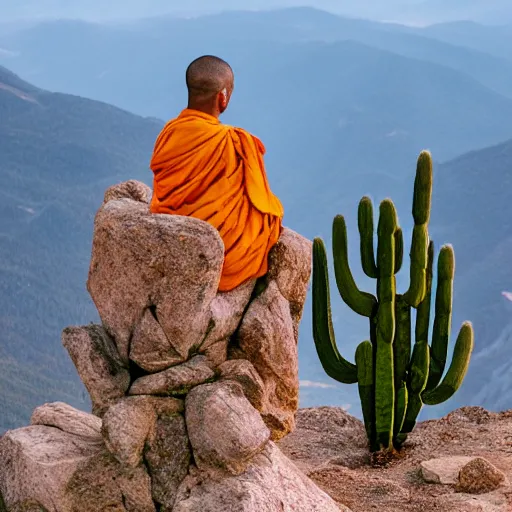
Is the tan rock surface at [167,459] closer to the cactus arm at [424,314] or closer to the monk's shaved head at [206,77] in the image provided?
Result: the monk's shaved head at [206,77]

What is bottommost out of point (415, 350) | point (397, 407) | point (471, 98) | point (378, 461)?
point (378, 461)

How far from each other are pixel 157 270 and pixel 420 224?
11.5 feet

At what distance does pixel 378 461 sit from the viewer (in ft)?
30.1

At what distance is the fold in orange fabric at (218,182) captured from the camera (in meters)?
5.97

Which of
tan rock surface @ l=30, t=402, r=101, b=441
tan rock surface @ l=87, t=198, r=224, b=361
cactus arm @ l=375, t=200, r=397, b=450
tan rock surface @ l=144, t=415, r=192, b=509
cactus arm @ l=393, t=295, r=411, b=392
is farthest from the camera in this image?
cactus arm @ l=393, t=295, r=411, b=392

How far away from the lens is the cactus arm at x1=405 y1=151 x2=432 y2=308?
8.45 metres

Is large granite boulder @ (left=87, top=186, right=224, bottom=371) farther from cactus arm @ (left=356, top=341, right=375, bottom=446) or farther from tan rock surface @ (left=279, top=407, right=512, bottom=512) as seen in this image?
cactus arm @ (left=356, top=341, right=375, bottom=446)

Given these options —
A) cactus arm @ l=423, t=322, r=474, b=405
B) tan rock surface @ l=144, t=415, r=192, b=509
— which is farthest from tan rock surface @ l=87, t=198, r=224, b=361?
cactus arm @ l=423, t=322, r=474, b=405

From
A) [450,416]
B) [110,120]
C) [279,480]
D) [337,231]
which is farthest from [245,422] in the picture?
[110,120]

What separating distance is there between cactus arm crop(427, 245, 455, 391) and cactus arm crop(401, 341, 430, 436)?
0.70 ft

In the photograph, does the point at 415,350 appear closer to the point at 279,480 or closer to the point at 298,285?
the point at 298,285

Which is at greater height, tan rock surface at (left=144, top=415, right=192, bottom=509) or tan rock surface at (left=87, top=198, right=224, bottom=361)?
tan rock surface at (left=87, top=198, right=224, bottom=361)

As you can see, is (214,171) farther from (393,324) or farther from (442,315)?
(442,315)

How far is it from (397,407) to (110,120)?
91.6 metres
